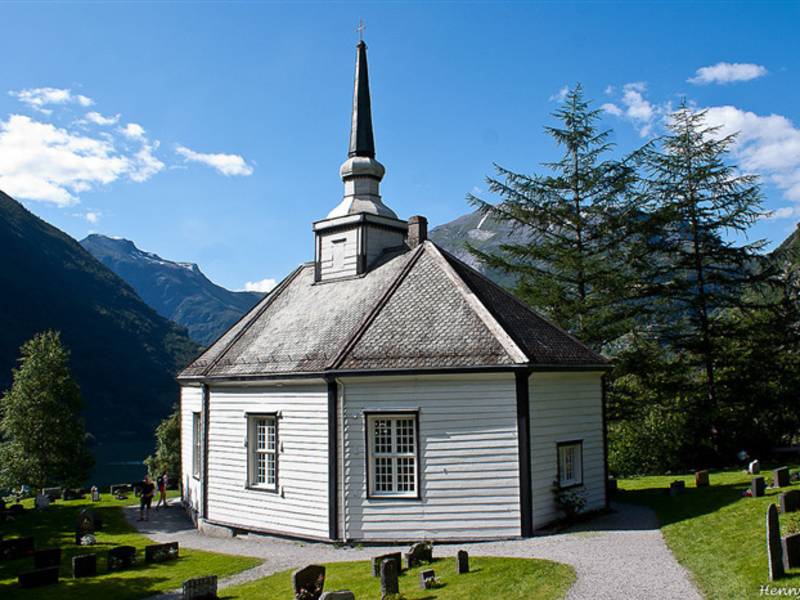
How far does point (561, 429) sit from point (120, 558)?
12798 millimetres

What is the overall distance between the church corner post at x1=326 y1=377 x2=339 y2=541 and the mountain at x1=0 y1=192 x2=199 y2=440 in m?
122

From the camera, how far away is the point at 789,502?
15.2 m

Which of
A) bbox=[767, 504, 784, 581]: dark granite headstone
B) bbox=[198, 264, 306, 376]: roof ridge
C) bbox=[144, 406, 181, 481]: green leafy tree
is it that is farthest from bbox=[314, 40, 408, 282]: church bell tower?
bbox=[144, 406, 181, 481]: green leafy tree

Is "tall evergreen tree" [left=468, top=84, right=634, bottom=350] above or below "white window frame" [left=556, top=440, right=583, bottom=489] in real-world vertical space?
above

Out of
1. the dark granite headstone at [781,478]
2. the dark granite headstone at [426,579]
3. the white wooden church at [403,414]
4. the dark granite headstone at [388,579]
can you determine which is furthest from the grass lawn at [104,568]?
the dark granite headstone at [781,478]

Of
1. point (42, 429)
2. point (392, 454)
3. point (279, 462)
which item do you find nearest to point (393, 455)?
point (392, 454)

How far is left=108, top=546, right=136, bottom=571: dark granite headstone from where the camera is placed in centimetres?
1780

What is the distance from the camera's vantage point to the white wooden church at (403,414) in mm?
16844

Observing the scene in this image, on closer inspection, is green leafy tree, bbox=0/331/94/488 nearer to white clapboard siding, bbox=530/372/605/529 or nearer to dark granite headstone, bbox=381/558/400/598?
white clapboard siding, bbox=530/372/605/529

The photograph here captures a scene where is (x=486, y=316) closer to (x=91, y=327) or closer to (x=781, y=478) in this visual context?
(x=781, y=478)

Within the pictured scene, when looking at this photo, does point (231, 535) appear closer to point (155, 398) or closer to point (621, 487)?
point (621, 487)

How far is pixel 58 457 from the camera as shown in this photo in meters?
40.1

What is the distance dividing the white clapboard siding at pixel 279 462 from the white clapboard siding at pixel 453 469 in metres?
1.15

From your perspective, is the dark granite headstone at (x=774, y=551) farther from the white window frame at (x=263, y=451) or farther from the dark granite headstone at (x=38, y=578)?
the dark granite headstone at (x=38, y=578)
